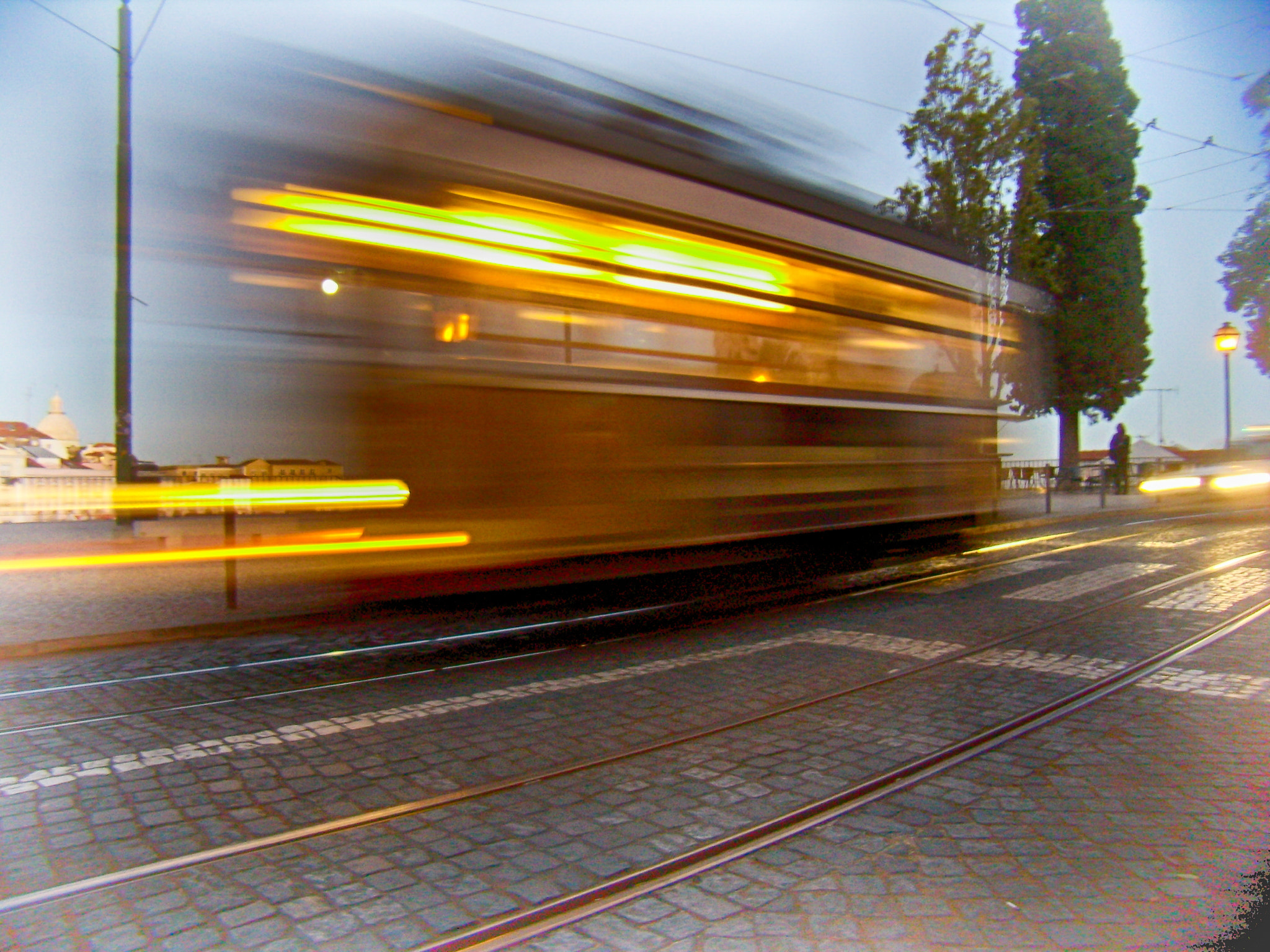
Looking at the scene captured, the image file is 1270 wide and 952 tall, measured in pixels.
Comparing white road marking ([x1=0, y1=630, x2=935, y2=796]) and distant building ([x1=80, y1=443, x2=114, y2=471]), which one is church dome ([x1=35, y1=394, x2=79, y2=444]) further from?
white road marking ([x1=0, y1=630, x2=935, y2=796])

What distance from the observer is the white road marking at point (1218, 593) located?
802 cm

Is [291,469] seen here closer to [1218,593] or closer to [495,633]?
[495,633]

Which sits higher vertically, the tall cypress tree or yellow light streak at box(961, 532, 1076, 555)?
the tall cypress tree

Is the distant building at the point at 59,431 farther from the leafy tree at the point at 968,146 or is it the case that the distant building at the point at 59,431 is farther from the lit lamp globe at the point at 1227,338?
the lit lamp globe at the point at 1227,338

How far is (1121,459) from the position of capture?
2442cm

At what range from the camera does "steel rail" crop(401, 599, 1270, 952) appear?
2664 mm

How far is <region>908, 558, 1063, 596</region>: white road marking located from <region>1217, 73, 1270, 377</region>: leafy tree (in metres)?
7.61

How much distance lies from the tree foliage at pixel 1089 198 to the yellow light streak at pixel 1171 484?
3.95 meters

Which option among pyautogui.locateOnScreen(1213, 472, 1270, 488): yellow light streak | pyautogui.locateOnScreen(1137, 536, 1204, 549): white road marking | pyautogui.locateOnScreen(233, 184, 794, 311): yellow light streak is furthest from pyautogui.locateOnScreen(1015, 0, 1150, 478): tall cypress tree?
pyautogui.locateOnScreen(233, 184, 794, 311): yellow light streak

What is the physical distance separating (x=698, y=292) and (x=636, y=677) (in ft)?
9.52

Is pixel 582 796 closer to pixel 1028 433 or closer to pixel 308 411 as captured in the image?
pixel 308 411

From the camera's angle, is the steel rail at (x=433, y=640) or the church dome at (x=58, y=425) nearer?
the steel rail at (x=433, y=640)

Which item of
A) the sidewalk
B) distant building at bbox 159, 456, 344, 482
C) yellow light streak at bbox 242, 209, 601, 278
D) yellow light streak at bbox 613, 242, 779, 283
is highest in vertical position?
yellow light streak at bbox 613, 242, 779, 283

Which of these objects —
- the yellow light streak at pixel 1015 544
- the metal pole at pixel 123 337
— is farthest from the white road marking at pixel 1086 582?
the metal pole at pixel 123 337
